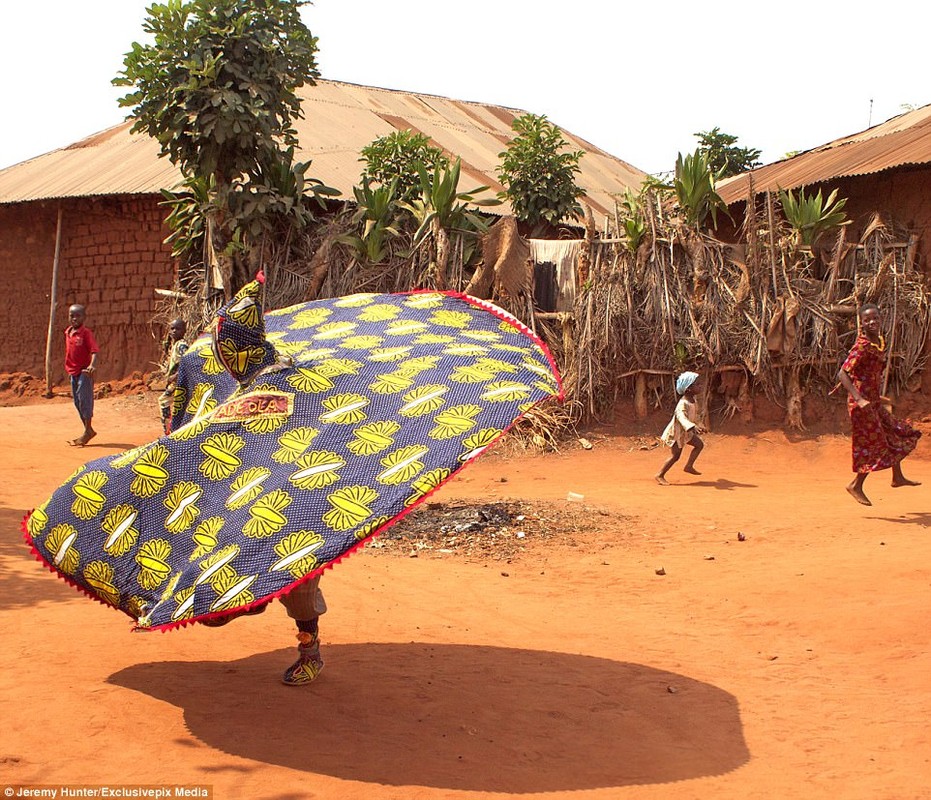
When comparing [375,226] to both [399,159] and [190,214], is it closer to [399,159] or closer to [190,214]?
[399,159]

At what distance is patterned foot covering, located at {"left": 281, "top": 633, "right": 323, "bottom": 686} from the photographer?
495 cm

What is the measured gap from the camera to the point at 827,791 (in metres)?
4.10

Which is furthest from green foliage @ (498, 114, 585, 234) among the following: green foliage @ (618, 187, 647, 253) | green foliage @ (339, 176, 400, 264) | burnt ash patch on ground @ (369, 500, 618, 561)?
burnt ash patch on ground @ (369, 500, 618, 561)

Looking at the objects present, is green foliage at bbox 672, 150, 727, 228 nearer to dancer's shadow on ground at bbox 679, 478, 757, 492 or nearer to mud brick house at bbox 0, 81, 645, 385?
dancer's shadow on ground at bbox 679, 478, 757, 492

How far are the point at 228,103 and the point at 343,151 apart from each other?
549 centimetres

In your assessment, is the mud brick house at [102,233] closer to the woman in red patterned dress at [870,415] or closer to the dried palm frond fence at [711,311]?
the dried palm frond fence at [711,311]

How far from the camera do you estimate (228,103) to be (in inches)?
553

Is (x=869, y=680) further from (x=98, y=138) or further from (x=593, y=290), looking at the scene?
(x=98, y=138)

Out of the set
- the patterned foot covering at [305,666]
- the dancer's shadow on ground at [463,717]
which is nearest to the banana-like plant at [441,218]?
the dancer's shadow on ground at [463,717]

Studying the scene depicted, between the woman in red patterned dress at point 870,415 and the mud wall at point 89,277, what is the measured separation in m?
Result: 11.2

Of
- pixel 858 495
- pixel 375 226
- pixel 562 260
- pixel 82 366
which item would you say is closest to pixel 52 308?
pixel 82 366

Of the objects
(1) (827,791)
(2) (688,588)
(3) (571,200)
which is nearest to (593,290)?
(3) (571,200)

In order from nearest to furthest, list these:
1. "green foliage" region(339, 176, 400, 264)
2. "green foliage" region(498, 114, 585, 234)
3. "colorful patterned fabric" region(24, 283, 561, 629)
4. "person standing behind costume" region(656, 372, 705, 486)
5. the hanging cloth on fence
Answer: "colorful patterned fabric" region(24, 283, 561, 629)
"person standing behind costume" region(656, 372, 705, 486)
the hanging cloth on fence
"green foliage" region(339, 176, 400, 264)
"green foliage" region(498, 114, 585, 234)

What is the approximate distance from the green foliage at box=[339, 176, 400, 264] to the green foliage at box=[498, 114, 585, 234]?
11.4 feet
